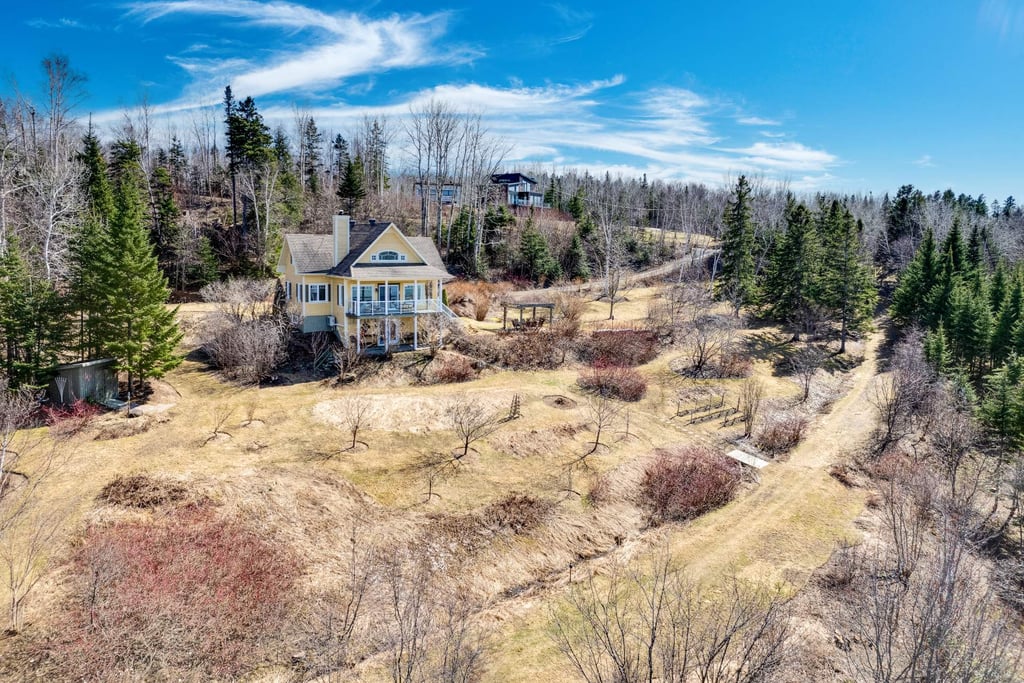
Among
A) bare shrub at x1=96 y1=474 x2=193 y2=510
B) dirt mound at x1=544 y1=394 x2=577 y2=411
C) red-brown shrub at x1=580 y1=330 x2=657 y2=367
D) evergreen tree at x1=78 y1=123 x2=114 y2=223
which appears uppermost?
evergreen tree at x1=78 y1=123 x2=114 y2=223

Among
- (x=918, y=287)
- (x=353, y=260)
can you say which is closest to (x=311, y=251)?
(x=353, y=260)

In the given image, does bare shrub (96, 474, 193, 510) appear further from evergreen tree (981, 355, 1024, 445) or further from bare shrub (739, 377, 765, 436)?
evergreen tree (981, 355, 1024, 445)

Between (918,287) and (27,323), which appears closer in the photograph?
(27,323)

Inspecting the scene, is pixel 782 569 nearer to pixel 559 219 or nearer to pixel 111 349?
pixel 111 349

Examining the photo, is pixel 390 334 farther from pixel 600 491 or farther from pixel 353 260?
pixel 600 491

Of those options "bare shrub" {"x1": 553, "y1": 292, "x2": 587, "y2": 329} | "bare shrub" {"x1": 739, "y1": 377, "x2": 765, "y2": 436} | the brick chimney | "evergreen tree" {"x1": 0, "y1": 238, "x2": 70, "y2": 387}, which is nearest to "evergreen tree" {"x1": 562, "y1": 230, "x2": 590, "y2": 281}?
"bare shrub" {"x1": 553, "y1": 292, "x2": 587, "y2": 329}

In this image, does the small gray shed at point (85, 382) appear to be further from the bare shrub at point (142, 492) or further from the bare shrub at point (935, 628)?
the bare shrub at point (935, 628)
